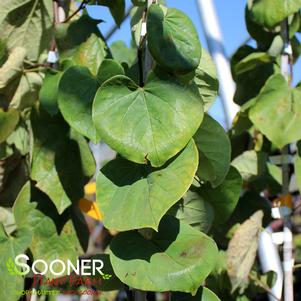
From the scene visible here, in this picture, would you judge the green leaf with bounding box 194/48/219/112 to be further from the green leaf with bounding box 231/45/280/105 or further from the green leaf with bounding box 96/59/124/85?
the green leaf with bounding box 231/45/280/105

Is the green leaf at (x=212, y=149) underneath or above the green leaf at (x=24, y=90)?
underneath

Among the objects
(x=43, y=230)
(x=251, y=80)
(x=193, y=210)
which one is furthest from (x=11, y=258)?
(x=251, y=80)

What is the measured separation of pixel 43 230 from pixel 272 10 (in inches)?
24.0

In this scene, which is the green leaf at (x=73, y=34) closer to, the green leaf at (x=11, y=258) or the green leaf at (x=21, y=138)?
the green leaf at (x=21, y=138)

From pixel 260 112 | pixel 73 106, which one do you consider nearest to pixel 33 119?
pixel 73 106

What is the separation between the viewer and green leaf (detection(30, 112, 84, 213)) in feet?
3.50

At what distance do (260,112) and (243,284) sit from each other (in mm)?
374

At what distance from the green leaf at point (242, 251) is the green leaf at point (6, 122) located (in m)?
0.49

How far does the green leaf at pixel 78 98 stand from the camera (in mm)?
909

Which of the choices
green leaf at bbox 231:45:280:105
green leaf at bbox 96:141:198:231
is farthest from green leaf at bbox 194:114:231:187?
green leaf at bbox 231:45:280:105

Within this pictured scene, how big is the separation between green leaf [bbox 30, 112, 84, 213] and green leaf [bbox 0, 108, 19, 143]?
1.5 inches

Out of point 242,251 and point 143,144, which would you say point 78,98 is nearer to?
point 143,144

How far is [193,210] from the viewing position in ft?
3.22

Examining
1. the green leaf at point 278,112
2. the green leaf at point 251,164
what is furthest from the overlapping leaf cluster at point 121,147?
the green leaf at point 251,164
